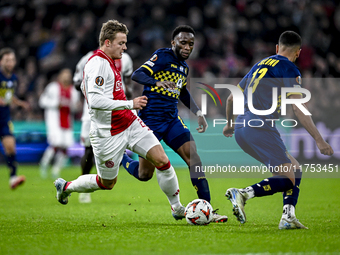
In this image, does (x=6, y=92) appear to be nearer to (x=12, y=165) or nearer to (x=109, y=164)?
(x=12, y=165)

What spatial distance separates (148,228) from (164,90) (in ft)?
5.69

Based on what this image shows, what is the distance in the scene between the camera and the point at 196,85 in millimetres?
14828

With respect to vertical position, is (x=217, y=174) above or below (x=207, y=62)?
below

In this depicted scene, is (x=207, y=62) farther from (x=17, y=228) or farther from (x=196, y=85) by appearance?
(x=17, y=228)

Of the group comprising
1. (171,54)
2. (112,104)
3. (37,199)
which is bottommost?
(37,199)

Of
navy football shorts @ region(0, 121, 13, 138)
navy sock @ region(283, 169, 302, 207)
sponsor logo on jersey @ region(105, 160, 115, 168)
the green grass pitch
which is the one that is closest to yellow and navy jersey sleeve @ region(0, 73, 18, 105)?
navy football shorts @ region(0, 121, 13, 138)

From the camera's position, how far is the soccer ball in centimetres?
499

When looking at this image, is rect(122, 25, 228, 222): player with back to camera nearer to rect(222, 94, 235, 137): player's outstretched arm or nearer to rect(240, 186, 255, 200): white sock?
rect(222, 94, 235, 137): player's outstretched arm

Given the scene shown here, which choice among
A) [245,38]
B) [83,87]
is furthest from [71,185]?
[245,38]

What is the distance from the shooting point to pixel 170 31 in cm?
1709

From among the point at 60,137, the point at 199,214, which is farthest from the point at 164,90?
the point at 60,137

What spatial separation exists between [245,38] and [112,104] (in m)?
13.1

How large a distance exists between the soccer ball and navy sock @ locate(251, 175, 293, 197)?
0.66 metres

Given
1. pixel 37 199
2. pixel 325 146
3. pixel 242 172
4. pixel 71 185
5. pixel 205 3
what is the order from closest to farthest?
pixel 325 146, pixel 71 185, pixel 37 199, pixel 242 172, pixel 205 3
